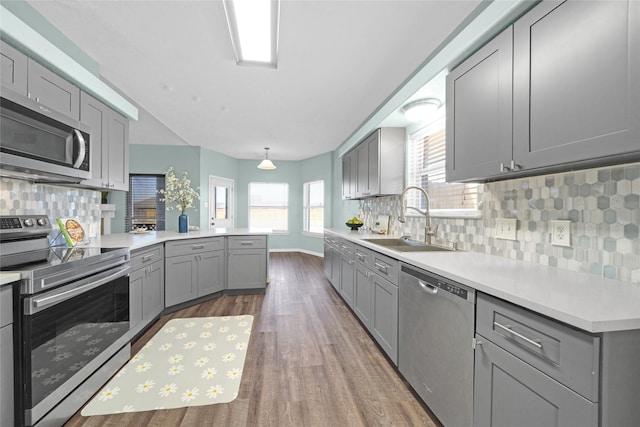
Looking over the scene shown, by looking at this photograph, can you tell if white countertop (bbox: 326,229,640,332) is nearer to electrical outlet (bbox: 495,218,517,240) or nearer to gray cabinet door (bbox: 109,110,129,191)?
electrical outlet (bbox: 495,218,517,240)

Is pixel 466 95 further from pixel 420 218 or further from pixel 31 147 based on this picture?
pixel 31 147

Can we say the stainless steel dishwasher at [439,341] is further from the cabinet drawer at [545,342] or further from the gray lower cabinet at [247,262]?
the gray lower cabinet at [247,262]

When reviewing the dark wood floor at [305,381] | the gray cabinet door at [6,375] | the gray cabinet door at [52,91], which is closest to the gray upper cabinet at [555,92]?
the dark wood floor at [305,381]

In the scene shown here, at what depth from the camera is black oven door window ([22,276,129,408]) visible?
1.28 m

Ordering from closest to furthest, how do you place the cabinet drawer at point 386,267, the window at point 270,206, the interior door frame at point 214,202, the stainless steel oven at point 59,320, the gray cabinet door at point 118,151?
the stainless steel oven at point 59,320 < the cabinet drawer at point 386,267 < the gray cabinet door at point 118,151 < the interior door frame at point 214,202 < the window at point 270,206

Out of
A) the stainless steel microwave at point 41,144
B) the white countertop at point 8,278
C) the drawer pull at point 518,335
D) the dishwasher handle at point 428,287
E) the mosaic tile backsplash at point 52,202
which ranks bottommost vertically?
the drawer pull at point 518,335

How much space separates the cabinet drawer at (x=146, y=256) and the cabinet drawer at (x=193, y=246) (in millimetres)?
109

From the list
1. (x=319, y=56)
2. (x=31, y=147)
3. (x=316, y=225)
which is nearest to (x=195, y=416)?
(x=31, y=147)

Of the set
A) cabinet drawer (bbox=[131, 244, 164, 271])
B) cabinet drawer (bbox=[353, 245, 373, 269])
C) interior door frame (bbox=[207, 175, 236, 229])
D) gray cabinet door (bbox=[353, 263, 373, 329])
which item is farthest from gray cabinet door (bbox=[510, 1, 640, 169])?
interior door frame (bbox=[207, 175, 236, 229])

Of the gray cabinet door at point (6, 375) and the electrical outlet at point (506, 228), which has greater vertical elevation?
the electrical outlet at point (506, 228)

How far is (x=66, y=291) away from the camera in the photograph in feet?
4.79

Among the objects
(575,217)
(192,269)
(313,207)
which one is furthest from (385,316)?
(313,207)

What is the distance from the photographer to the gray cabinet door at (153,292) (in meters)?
2.56

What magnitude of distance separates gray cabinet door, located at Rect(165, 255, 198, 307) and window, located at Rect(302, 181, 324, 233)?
4.24 m
